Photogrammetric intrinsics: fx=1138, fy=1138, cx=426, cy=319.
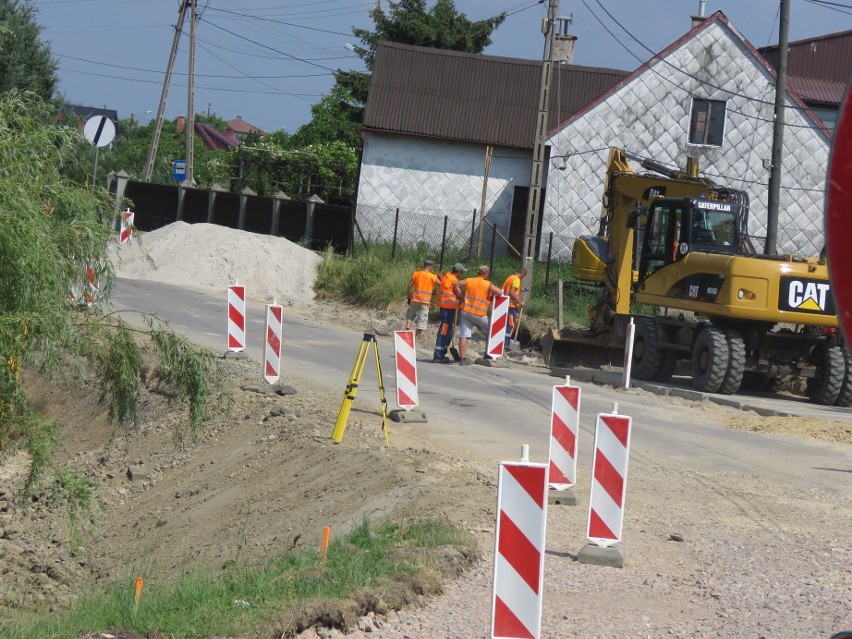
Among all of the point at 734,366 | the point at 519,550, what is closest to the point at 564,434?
the point at 519,550

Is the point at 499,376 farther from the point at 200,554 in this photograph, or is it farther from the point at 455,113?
the point at 455,113

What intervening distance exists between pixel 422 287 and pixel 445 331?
1.84 meters

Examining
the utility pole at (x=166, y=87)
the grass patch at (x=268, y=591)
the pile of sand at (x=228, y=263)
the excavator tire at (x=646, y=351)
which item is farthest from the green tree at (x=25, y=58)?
the grass patch at (x=268, y=591)

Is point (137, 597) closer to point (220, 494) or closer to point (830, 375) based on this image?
point (220, 494)

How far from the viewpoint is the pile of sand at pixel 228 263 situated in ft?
101

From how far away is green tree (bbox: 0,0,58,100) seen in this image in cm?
3197

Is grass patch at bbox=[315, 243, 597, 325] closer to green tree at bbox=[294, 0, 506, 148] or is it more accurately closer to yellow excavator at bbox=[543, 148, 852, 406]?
yellow excavator at bbox=[543, 148, 852, 406]

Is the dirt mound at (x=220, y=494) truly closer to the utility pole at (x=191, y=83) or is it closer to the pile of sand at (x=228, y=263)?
the pile of sand at (x=228, y=263)

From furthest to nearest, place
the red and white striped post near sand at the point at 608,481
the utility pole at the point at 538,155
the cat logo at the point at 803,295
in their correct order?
the utility pole at the point at 538,155 < the cat logo at the point at 803,295 < the red and white striped post near sand at the point at 608,481

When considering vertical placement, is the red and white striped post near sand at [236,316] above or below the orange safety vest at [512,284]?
below

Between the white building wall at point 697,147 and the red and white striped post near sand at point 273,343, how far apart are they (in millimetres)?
22159

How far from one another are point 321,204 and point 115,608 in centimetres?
3140

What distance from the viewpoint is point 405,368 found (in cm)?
1332

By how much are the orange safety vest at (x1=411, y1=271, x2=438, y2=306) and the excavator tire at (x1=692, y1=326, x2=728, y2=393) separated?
18.4ft
